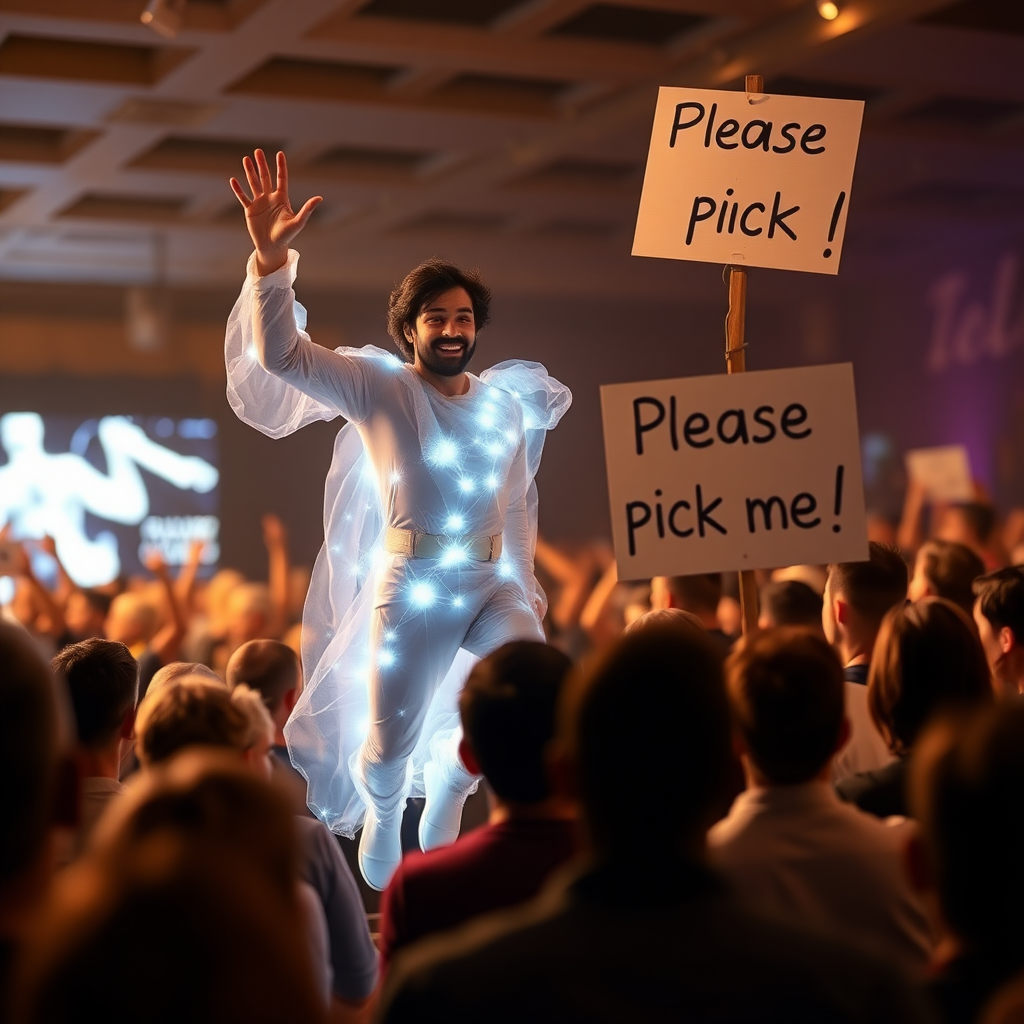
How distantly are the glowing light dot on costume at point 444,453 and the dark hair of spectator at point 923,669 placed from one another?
143 cm

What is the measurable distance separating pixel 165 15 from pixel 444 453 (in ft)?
10.7

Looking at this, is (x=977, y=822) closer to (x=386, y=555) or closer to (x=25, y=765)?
(x=25, y=765)

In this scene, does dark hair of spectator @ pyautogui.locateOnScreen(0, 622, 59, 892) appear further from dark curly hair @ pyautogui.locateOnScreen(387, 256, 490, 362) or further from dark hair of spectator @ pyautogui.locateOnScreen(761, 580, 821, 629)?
dark hair of spectator @ pyautogui.locateOnScreen(761, 580, 821, 629)

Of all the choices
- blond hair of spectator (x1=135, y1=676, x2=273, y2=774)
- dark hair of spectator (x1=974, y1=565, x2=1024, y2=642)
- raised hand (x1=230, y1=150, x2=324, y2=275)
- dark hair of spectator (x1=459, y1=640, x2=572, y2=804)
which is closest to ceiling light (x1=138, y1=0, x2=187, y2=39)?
raised hand (x1=230, y1=150, x2=324, y2=275)

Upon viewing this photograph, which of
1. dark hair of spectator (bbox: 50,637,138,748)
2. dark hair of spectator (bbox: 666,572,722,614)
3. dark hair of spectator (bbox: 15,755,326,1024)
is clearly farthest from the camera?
dark hair of spectator (bbox: 666,572,722,614)

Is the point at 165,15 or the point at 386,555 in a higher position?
the point at 165,15

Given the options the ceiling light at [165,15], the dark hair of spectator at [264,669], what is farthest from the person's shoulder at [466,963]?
A: the ceiling light at [165,15]

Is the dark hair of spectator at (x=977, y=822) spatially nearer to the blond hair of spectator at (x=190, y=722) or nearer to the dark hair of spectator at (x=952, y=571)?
the blond hair of spectator at (x=190, y=722)

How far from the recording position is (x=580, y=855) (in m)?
1.23

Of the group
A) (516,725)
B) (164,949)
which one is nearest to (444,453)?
(516,725)

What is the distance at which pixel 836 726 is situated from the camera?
5.57 ft

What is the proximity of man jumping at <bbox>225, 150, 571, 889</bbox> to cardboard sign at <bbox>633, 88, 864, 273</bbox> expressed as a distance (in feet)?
2.00

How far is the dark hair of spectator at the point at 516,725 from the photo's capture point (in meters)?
1.66

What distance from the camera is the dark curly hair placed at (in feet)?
11.0
